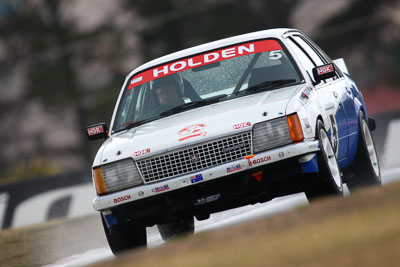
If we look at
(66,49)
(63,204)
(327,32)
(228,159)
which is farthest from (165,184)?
(327,32)

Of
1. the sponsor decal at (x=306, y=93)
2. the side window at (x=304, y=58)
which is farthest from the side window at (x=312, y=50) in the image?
the sponsor decal at (x=306, y=93)

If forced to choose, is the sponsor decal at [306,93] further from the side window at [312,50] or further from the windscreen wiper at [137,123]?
the side window at [312,50]

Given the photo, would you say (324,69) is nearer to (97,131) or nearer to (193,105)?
(193,105)

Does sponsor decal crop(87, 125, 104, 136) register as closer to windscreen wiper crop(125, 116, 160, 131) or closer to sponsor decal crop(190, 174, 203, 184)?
windscreen wiper crop(125, 116, 160, 131)

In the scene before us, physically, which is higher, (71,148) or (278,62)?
(278,62)

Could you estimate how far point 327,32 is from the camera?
49.8 meters

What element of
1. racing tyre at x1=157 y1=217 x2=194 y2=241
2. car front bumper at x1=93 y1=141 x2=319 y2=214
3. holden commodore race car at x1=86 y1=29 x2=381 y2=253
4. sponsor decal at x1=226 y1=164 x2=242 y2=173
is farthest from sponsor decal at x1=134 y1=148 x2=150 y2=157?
racing tyre at x1=157 y1=217 x2=194 y2=241

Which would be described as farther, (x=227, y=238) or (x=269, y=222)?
(x=269, y=222)

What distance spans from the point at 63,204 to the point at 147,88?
5.57 m

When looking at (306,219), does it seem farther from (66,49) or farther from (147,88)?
(66,49)

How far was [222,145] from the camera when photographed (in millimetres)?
7293

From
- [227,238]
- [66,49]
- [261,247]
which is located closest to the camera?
[261,247]

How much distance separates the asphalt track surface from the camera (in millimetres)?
8742

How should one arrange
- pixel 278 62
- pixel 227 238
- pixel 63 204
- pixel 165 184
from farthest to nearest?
1. pixel 63 204
2. pixel 278 62
3. pixel 165 184
4. pixel 227 238
